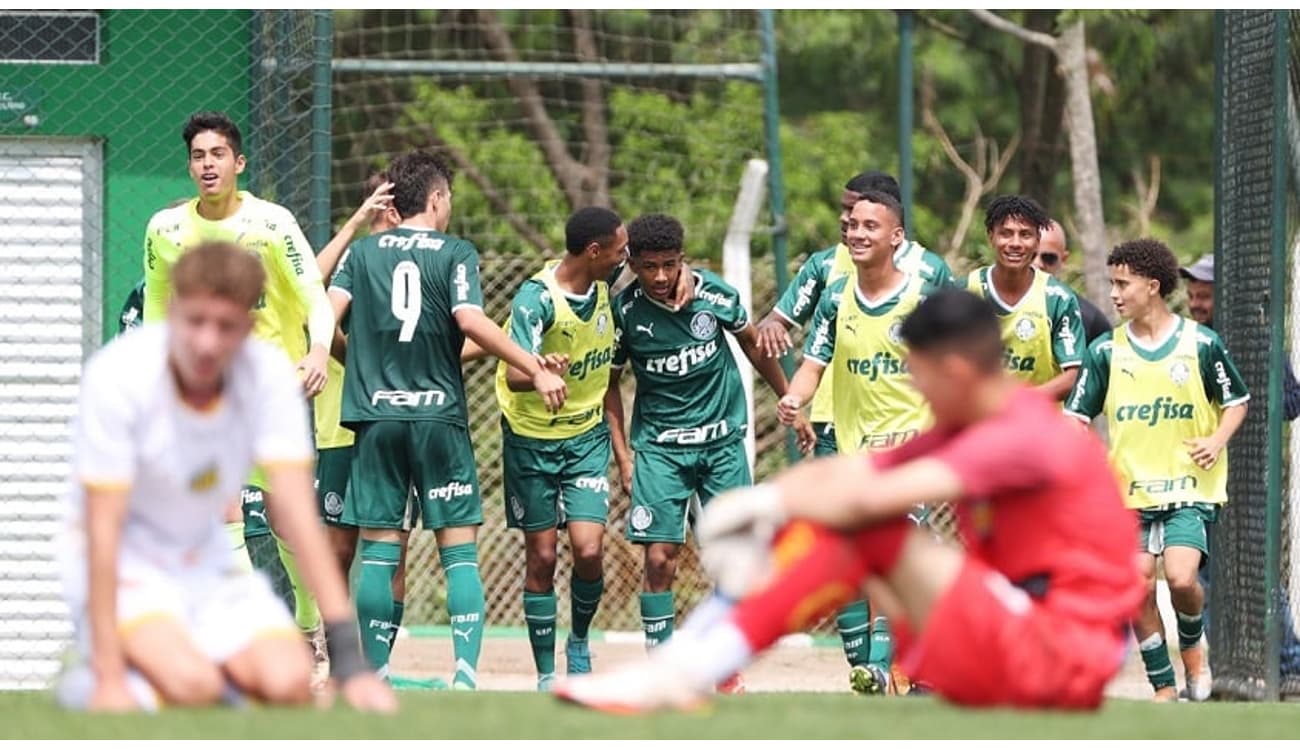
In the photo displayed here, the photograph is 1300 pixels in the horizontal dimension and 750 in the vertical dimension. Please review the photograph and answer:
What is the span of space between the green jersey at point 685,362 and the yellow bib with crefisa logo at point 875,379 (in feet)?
1.72

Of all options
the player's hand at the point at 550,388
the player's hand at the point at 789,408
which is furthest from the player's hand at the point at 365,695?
the player's hand at the point at 789,408

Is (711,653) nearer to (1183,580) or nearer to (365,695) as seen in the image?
(365,695)

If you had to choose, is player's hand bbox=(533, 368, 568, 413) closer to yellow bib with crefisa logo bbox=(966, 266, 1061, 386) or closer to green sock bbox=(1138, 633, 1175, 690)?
yellow bib with crefisa logo bbox=(966, 266, 1061, 386)

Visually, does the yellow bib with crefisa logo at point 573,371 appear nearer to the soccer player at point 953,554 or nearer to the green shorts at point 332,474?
the green shorts at point 332,474

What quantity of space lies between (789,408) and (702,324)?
77 cm

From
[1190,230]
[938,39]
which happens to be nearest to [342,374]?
[938,39]

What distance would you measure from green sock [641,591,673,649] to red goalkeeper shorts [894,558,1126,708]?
4379 millimetres

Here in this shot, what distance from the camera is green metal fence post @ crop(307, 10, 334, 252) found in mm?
10539

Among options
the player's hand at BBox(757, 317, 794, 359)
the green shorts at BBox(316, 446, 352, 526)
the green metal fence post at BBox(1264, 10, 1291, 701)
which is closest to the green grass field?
the player's hand at BBox(757, 317, 794, 359)

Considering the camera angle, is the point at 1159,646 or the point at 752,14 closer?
the point at 1159,646

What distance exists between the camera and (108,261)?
432 inches

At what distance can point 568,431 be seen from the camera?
984 cm
